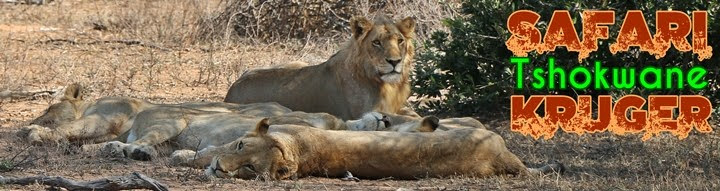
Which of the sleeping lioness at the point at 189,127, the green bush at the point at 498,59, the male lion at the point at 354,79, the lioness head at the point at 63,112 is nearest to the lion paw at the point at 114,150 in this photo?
the sleeping lioness at the point at 189,127

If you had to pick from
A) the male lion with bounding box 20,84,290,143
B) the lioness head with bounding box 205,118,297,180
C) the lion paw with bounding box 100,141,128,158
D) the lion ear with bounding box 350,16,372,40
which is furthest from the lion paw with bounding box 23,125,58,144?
the lion ear with bounding box 350,16,372,40

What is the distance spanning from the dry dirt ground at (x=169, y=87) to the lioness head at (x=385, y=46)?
0.94 metres

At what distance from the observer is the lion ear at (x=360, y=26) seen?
32.5 feet

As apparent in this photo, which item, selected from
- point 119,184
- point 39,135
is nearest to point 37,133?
point 39,135

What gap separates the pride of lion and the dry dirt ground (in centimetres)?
10

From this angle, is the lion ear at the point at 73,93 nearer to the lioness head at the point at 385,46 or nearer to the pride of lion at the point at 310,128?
the pride of lion at the point at 310,128

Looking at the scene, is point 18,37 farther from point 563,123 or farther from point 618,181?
point 618,181

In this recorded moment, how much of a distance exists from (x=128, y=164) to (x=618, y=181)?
9.23 ft

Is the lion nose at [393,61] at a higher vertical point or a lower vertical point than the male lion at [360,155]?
higher

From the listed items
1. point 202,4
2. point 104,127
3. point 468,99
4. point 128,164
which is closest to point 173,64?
point 202,4

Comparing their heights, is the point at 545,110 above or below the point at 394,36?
below

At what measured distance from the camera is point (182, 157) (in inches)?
307

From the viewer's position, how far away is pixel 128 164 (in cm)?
790

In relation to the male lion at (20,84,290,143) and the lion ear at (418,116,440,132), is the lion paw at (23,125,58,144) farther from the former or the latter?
the lion ear at (418,116,440,132)
